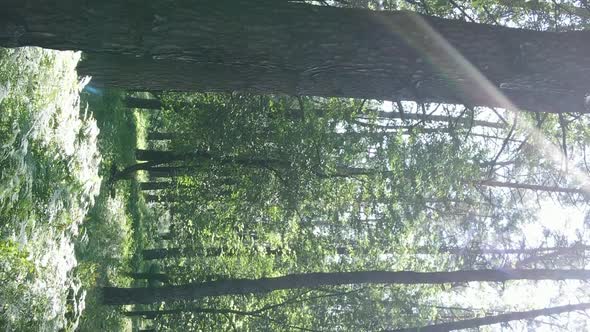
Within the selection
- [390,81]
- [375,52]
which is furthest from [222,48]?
[390,81]

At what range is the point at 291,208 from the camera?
1330cm

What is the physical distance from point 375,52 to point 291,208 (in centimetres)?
850

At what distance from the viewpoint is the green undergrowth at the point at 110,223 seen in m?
10.9

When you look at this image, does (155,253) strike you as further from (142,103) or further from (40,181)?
(40,181)

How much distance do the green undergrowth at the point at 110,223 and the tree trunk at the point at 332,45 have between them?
5.06m

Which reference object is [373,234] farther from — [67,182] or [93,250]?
[67,182]

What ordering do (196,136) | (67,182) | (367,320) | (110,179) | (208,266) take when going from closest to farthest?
(67,182)
(196,136)
(110,179)
(367,320)
(208,266)

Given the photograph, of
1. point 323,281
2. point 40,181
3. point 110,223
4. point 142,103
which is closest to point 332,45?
point 40,181

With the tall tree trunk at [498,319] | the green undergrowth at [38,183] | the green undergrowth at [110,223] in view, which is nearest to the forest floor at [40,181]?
the green undergrowth at [38,183]

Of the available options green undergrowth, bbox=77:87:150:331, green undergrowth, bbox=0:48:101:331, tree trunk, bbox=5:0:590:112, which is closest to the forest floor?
green undergrowth, bbox=0:48:101:331

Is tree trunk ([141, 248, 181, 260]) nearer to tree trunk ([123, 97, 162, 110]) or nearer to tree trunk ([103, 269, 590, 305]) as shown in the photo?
tree trunk ([123, 97, 162, 110])

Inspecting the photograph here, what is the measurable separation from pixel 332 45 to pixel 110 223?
9.33 metres

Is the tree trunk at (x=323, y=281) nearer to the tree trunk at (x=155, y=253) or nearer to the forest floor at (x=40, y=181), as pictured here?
the forest floor at (x=40, y=181)

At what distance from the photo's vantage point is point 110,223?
1276cm
